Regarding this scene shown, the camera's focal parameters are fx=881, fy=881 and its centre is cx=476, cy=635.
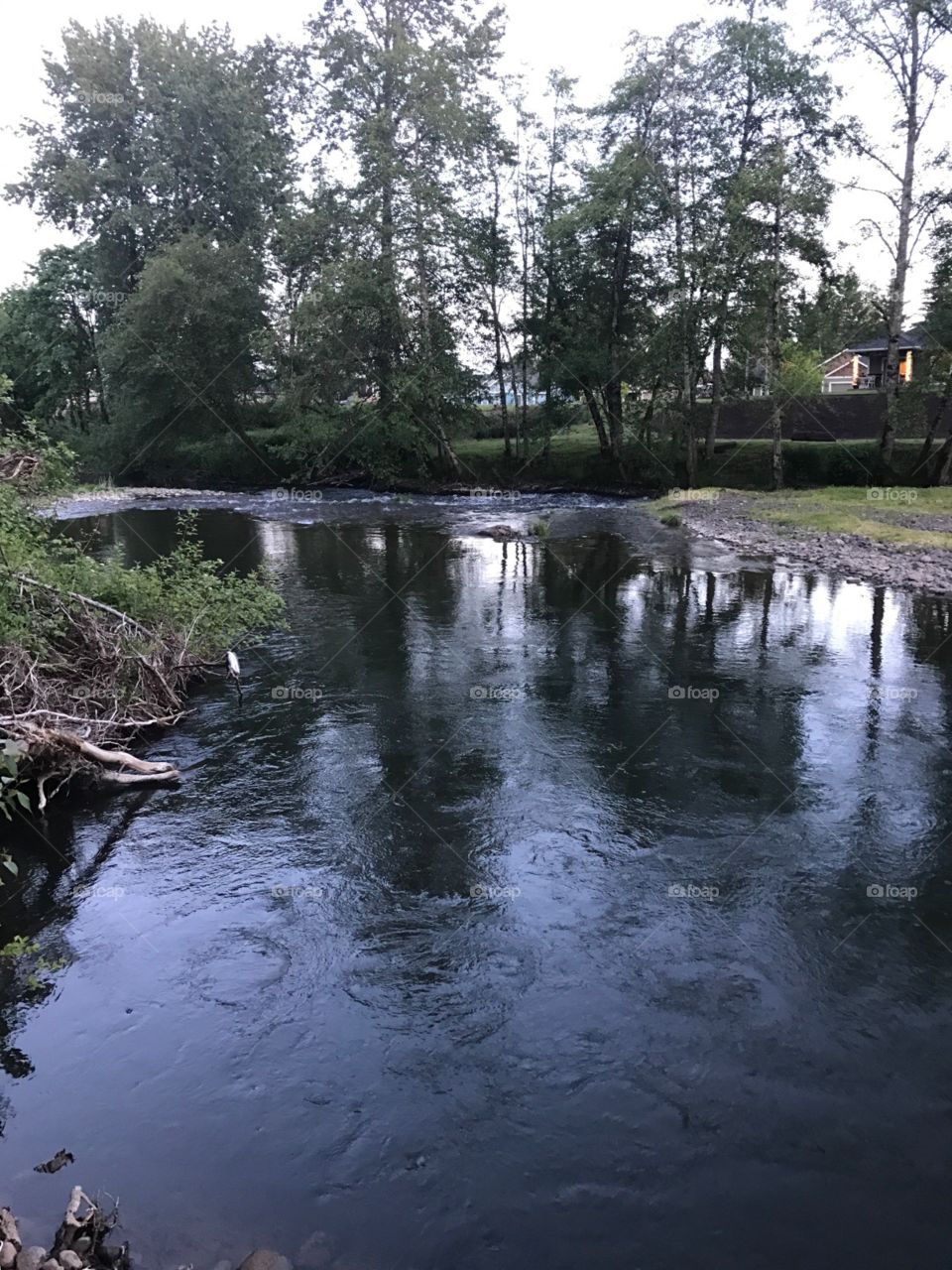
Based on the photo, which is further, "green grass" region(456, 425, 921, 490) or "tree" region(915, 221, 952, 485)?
"green grass" region(456, 425, 921, 490)

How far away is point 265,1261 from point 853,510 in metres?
30.0

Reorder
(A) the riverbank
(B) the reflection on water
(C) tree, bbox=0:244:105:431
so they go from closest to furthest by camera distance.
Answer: (B) the reflection on water, (A) the riverbank, (C) tree, bbox=0:244:105:431

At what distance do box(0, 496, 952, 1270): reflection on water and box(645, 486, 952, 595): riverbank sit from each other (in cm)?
857

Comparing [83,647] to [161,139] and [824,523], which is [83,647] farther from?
[161,139]

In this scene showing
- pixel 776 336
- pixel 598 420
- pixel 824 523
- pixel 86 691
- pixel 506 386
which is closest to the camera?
pixel 86 691

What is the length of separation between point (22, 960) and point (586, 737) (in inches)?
275

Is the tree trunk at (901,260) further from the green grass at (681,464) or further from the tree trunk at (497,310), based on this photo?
the tree trunk at (497,310)

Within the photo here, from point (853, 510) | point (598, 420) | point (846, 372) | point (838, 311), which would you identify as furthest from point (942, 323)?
point (846, 372)

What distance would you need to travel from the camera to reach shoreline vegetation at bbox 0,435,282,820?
9734 millimetres

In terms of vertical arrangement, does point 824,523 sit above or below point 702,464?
below

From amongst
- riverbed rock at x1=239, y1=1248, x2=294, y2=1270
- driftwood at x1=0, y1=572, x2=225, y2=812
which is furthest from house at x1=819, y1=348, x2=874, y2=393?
riverbed rock at x1=239, y1=1248, x2=294, y2=1270

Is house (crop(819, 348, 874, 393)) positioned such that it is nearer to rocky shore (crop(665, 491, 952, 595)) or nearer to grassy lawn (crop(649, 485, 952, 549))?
grassy lawn (crop(649, 485, 952, 549))

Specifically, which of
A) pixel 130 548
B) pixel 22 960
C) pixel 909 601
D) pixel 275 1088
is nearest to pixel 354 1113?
pixel 275 1088

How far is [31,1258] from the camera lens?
420 cm
